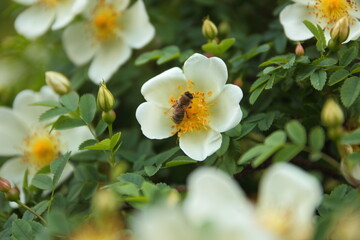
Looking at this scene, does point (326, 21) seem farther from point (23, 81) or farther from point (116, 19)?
point (23, 81)

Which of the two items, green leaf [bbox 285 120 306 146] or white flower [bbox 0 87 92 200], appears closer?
green leaf [bbox 285 120 306 146]

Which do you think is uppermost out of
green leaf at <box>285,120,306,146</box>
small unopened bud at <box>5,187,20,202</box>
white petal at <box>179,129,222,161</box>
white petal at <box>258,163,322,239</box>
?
white petal at <box>258,163,322,239</box>

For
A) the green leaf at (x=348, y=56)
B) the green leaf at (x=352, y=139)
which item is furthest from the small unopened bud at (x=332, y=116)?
the green leaf at (x=348, y=56)

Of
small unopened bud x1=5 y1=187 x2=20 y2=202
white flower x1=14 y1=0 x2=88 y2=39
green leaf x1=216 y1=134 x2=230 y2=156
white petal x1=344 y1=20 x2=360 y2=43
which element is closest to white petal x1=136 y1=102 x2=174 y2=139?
green leaf x1=216 y1=134 x2=230 y2=156

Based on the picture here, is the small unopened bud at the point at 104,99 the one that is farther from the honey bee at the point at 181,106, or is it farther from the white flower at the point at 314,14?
the white flower at the point at 314,14

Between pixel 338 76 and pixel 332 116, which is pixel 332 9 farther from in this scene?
Answer: pixel 332 116

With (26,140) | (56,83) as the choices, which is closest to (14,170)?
(26,140)

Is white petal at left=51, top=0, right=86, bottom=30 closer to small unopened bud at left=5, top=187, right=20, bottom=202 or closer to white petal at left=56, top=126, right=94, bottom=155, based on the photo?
white petal at left=56, top=126, right=94, bottom=155
